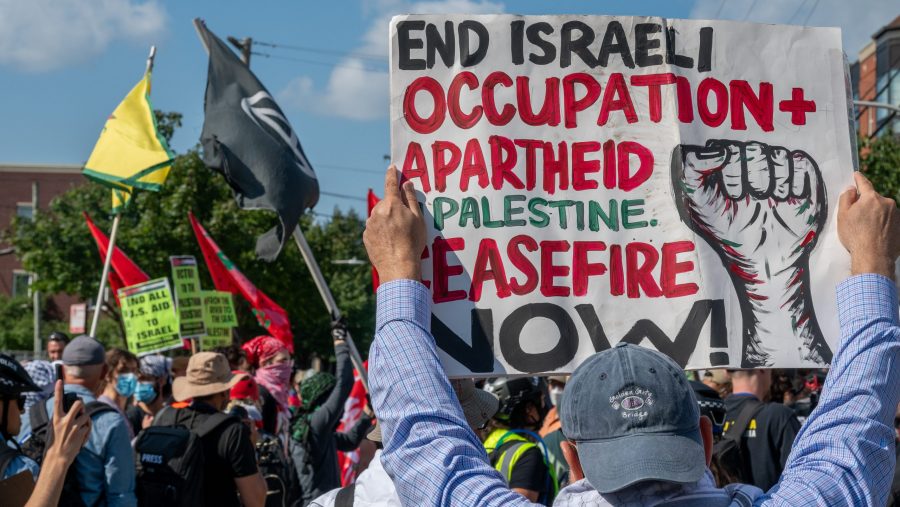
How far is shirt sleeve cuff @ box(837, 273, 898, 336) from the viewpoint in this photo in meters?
2.05

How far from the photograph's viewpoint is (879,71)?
45.9m

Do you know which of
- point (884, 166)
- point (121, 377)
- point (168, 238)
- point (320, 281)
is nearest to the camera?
point (320, 281)

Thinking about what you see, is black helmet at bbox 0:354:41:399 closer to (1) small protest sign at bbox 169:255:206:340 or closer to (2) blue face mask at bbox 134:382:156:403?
(2) blue face mask at bbox 134:382:156:403

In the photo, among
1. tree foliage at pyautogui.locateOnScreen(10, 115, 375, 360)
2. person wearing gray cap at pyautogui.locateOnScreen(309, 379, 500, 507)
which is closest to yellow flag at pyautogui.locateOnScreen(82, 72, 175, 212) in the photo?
person wearing gray cap at pyautogui.locateOnScreen(309, 379, 500, 507)

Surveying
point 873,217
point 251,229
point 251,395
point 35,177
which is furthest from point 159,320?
point 35,177

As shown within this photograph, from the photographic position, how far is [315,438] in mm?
6945

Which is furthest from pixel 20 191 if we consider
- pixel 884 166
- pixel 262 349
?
pixel 262 349

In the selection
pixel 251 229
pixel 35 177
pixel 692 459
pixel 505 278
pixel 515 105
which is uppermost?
pixel 35 177

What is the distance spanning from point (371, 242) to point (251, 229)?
28325 mm

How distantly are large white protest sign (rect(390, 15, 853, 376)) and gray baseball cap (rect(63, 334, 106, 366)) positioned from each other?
333 centimetres

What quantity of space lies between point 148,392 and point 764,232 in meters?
5.97

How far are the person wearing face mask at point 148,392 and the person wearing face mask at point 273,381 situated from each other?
690 mm

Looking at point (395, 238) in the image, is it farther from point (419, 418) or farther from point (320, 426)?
point (320, 426)

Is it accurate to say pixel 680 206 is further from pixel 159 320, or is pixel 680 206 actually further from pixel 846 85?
pixel 159 320
